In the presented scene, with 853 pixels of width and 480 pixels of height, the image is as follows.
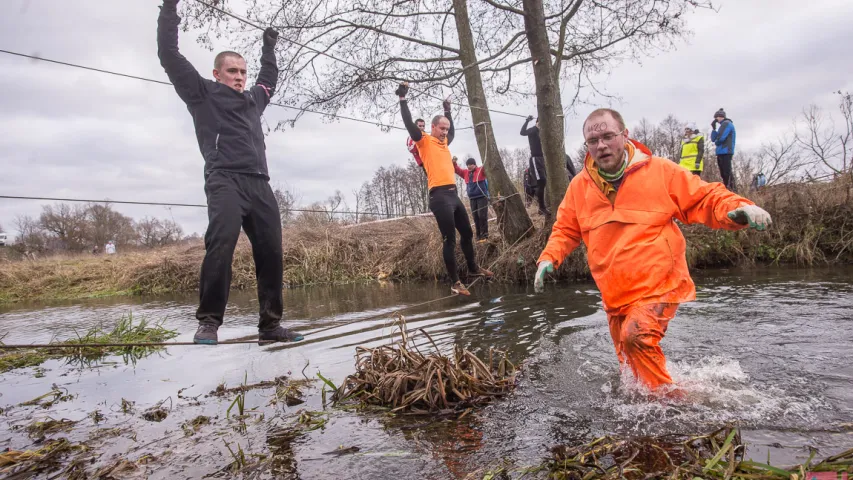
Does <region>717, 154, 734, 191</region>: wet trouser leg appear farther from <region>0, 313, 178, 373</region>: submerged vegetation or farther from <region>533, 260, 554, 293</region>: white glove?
<region>0, 313, 178, 373</region>: submerged vegetation

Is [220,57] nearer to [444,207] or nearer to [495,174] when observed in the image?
[444,207]

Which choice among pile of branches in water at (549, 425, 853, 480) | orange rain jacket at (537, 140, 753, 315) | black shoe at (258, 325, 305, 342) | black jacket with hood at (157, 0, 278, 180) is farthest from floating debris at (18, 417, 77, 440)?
orange rain jacket at (537, 140, 753, 315)

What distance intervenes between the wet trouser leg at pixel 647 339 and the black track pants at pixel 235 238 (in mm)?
2713

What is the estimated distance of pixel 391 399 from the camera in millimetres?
3336

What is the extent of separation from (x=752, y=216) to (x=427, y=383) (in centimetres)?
212

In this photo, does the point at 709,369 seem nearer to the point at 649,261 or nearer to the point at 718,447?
the point at 649,261

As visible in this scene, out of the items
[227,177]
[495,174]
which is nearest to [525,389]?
[227,177]

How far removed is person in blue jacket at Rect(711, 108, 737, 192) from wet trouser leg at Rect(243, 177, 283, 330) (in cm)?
996

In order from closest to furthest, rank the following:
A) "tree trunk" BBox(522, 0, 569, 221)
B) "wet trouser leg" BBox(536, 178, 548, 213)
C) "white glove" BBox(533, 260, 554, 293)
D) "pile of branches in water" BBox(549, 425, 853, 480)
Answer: "pile of branches in water" BBox(549, 425, 853, 480)
"white glove" BBox(533, 260, 554, 293)
"tree trunk" BBox(522, 0, 569, 221)
"wet trouser leg" BBox(536, 178, 548, 213)

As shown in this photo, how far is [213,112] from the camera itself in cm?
381

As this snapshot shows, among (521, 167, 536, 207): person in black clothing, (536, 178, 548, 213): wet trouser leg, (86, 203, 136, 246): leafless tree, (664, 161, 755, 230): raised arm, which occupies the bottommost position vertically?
(664, 161, 755, 230): raised arm

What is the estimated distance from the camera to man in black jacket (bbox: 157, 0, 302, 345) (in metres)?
3.65

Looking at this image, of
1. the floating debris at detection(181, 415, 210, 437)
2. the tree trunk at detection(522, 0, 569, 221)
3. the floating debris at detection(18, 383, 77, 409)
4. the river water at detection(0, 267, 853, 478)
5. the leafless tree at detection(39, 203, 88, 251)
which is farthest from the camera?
the leafless tree at detection(39, 203, 88, 251)

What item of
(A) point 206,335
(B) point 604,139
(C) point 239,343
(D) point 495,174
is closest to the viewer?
(B) point 604,139
